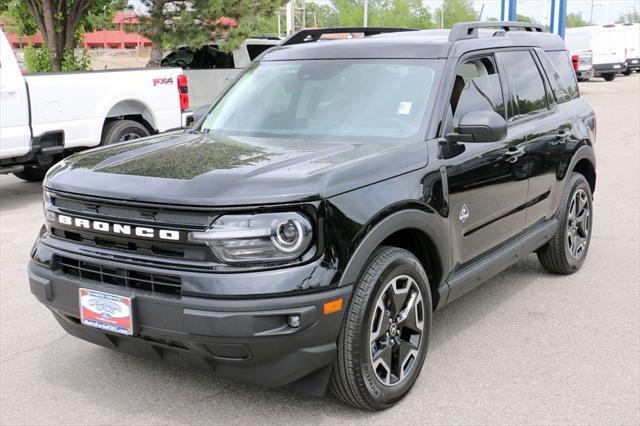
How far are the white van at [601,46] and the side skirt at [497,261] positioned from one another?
32.7 meters

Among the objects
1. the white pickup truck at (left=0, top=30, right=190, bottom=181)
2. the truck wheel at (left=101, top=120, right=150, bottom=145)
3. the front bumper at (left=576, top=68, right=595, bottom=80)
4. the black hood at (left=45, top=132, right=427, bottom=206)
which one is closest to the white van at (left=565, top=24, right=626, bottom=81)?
the front bumper at (left=576, top=68, right=595, bottom=80)

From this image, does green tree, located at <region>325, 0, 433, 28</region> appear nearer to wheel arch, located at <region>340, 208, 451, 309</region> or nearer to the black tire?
the black tire

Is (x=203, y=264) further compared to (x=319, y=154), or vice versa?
(x=319, y=154)

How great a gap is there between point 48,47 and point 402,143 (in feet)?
44.1

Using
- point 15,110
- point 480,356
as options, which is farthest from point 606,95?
point 480,356

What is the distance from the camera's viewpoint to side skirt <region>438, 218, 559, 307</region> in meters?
4.27

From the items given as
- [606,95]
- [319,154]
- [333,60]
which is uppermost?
[333,60]

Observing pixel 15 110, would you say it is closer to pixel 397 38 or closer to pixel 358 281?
pixel 397 38

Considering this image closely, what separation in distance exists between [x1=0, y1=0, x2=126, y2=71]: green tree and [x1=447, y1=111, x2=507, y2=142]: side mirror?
13.0 m

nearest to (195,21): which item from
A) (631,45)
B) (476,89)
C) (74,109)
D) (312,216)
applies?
(74,109)

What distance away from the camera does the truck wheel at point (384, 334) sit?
3.45 metres

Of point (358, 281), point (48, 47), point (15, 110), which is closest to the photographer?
point (358, 281)

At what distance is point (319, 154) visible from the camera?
3.79 meters

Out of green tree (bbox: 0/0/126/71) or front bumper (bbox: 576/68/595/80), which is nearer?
green tree (bbox: 0/0/126/71)
